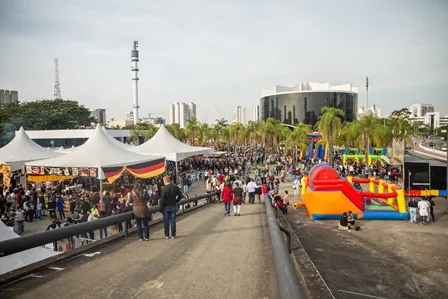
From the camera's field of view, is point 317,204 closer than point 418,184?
Yes

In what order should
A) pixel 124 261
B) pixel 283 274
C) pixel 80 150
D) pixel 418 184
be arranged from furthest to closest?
pixel 418 184
pixel 80 150
pixel 124 261
pixel 283 274

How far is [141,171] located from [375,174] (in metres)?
22.2

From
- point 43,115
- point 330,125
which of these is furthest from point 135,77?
point 330,125

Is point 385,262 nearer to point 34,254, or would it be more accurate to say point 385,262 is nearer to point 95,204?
point 34,254

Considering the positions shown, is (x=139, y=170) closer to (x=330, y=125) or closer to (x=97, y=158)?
(x=97, y=158)

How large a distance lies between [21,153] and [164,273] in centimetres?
2178

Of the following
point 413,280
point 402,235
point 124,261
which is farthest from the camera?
point 402,235

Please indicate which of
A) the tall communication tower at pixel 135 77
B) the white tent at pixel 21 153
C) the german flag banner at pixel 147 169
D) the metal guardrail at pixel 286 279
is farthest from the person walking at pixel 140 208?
the tall communication tower at pixel 135 77

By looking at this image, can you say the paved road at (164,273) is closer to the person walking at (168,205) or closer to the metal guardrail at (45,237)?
the person walking at (168,205)

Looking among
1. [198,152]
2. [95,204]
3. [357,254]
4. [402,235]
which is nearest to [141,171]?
[95,204]

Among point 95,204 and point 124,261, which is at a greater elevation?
point 124,261

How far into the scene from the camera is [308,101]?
265 feet

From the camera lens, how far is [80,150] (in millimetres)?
17516

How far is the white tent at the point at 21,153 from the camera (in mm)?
20422
